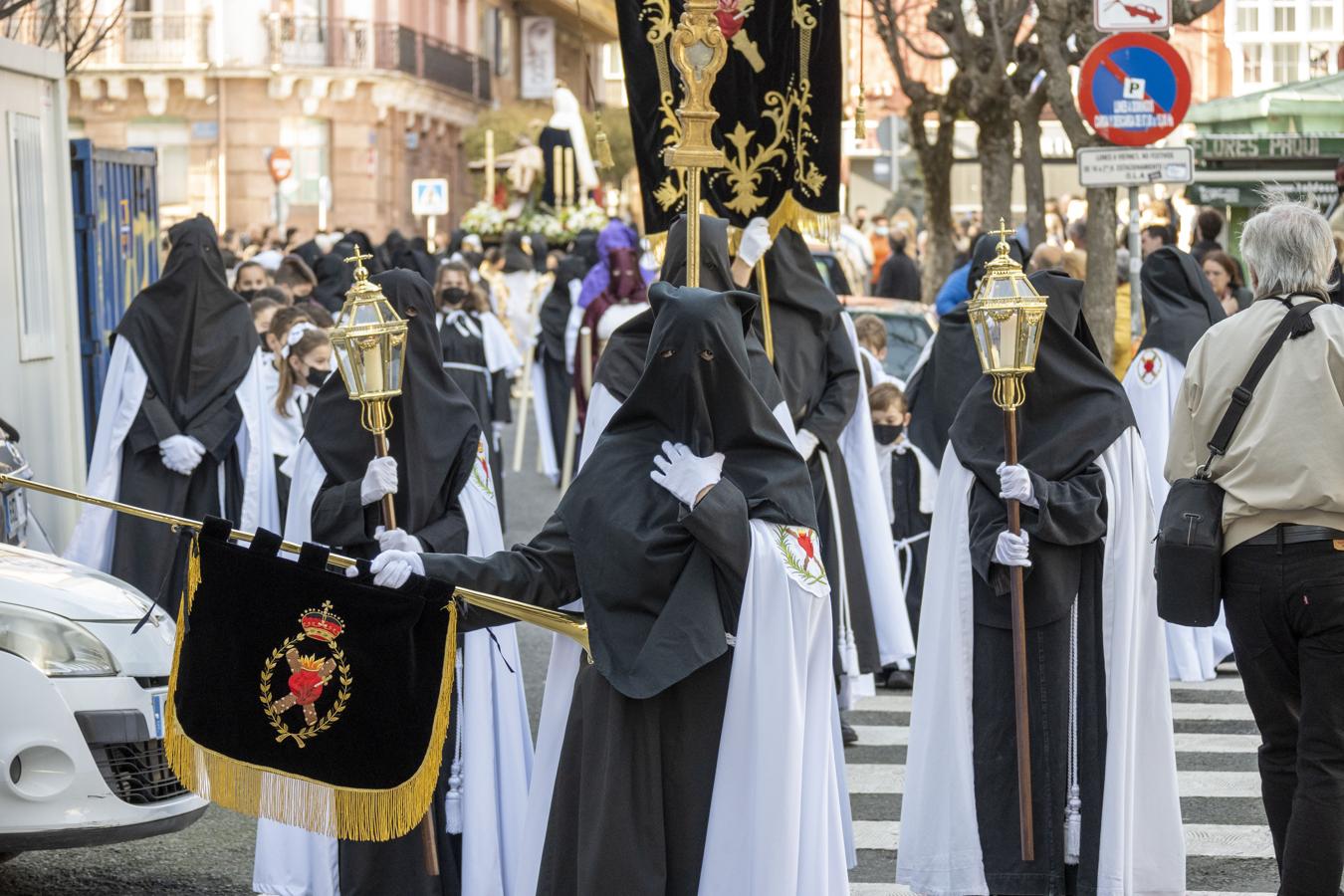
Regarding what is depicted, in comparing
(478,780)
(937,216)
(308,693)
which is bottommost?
(478,780)

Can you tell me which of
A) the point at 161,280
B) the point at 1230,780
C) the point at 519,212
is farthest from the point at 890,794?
the point at 519,212

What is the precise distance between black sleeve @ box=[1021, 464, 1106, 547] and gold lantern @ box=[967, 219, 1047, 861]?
0.07 m

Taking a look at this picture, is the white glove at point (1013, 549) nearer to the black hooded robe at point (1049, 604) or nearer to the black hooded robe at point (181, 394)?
the black hooded robe at point (1049, 604)

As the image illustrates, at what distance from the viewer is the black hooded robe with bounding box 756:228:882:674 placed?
26.4 ft

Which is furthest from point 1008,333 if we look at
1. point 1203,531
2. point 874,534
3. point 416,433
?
point 874,534

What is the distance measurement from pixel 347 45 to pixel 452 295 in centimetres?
3415

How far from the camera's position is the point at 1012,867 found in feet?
20.3

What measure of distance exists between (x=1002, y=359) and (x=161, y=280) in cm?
488

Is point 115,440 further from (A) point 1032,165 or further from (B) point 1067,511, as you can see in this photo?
(A) point 1032,165

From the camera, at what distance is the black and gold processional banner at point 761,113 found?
8.52 m

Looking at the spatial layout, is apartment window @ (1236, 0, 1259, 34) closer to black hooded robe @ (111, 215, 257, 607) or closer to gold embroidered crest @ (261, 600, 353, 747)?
black hooded robe @ (111, 215, 257, 607)

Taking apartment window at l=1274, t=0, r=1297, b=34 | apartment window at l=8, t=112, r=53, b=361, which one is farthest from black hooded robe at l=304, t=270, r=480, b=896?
apartment window at l=1274, t=0, r=1297, b=34

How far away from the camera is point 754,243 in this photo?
26.2ft

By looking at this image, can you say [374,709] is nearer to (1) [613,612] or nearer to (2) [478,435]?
(1) [613,612]
